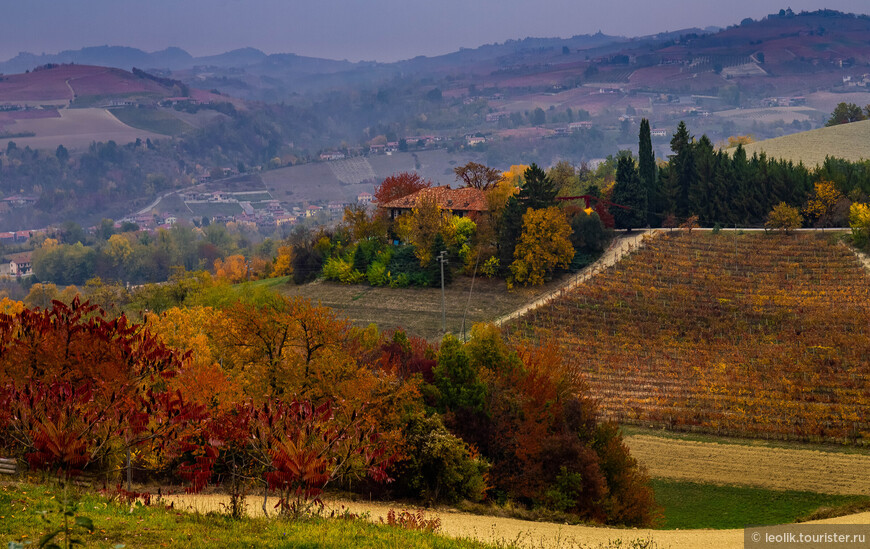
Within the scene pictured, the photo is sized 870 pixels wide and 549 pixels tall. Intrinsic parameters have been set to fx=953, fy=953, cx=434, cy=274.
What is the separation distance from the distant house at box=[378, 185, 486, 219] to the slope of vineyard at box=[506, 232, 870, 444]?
15953mm

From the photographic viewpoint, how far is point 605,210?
252ft

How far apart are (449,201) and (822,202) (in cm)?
2982

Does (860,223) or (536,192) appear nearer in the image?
(860,223)

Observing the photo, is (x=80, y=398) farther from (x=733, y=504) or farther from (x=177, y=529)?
(x=733, y=504)

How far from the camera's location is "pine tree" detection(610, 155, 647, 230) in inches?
3039

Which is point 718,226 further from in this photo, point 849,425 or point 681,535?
point 681,535

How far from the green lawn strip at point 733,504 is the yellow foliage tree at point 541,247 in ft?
97.2

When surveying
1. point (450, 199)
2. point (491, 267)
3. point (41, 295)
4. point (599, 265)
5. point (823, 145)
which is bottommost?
point (41, 295)

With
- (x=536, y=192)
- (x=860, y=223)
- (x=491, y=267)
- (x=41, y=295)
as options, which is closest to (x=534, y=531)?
(x=491, y=267)

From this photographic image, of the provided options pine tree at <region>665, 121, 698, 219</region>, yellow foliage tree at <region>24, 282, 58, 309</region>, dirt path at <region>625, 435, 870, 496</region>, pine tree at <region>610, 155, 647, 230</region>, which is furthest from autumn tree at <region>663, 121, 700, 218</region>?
yellow foliage tree at <region>24, 282, 58, 309</region>

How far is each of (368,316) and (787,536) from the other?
46.1 m

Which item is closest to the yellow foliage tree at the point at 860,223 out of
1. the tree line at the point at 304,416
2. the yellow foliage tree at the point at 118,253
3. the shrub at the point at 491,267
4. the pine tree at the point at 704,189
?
the pine tree at the point at 704,189

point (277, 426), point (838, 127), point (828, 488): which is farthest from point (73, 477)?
point (838, 127)

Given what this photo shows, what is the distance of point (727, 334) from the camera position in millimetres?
56344
